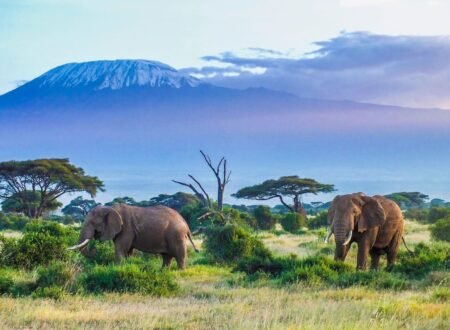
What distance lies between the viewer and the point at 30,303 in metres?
11.3

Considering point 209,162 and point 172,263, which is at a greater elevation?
point 209,162

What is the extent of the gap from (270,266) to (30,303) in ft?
20.4

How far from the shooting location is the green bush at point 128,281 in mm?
13022

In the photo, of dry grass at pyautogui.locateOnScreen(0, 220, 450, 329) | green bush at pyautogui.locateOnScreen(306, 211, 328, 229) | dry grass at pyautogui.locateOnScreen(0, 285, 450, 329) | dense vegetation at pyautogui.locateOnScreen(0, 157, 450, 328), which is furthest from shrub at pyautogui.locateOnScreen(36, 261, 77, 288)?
green bush at pyautogui.locateOnScreen(306, 211, 328, 229)

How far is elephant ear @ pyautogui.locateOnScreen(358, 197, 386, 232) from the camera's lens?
670 inches

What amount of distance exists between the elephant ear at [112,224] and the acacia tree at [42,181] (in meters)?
31.6

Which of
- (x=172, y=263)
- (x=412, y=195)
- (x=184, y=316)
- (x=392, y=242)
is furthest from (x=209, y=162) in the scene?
(x=412, y=195)

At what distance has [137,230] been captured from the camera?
1864 centimetres

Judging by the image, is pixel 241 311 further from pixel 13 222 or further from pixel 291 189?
pixel 291 189

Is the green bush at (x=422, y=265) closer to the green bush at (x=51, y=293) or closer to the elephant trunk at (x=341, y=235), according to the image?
the elephant trunk at (x=341, y=235)

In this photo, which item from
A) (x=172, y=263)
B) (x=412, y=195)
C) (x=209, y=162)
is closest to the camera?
(x=172, y=263)

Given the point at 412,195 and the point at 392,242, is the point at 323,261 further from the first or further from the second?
the point at 412,195

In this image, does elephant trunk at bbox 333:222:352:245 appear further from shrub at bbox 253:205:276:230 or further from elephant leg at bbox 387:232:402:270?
shrub at bbox 253:205:276:230

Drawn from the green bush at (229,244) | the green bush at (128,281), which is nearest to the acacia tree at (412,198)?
the green bush at (229,244)
